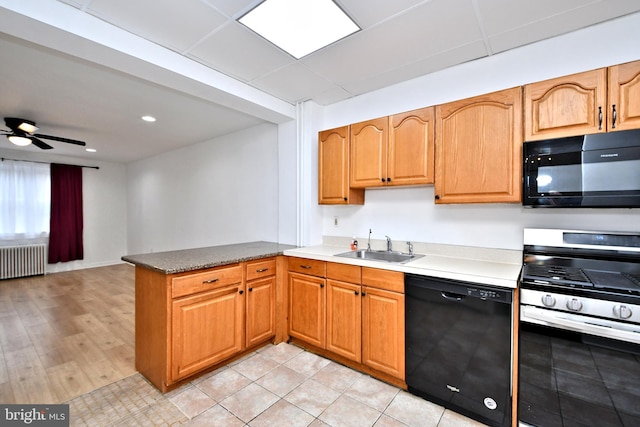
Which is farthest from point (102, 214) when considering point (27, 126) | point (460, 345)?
point (460, 345)

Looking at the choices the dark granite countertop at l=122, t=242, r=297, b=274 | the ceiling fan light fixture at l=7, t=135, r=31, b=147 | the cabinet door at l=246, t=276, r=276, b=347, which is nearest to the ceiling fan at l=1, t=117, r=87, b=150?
the ceiling fan light fixture at l=7, t=135, r=31, b=147

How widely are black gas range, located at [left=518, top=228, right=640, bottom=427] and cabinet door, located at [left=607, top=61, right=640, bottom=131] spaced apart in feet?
2.13

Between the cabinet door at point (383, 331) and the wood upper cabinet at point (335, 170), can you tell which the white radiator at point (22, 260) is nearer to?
the wood upper cabinet at point (335, 170)

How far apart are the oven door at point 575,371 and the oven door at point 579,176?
70 centimetres

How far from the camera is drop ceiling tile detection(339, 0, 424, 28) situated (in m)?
1.62

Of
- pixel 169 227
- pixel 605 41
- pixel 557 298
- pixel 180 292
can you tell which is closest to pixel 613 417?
pixel 557 298

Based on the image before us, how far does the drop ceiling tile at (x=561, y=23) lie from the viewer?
65.2 inches

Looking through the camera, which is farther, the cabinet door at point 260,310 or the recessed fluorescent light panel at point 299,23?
the cabinet door at point 260,310

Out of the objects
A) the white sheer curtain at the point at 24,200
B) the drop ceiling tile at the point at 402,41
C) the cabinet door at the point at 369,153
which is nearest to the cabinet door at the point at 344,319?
Result: the cabinet door at the point at 369,153

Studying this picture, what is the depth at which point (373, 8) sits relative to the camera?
1.67 m

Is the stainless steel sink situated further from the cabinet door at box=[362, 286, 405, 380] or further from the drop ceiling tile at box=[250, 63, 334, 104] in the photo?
the drop ceiling tile at box=[250, 63, 334, 104]

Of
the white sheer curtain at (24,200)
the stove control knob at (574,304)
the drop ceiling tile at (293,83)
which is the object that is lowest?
the stove control knob at (574,304)

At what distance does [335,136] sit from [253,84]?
0.92m

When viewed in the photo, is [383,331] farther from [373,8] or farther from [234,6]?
[234,6]
